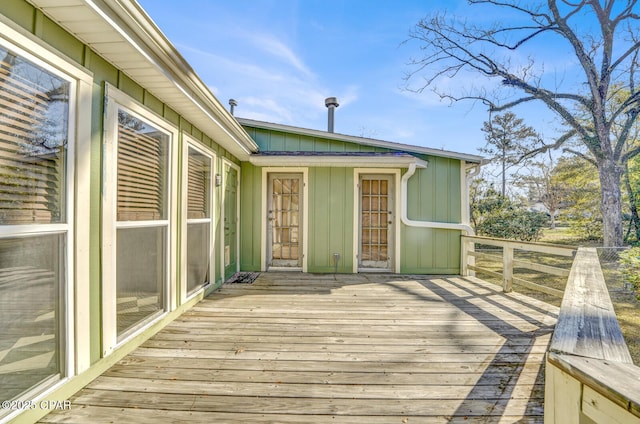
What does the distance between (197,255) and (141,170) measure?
1379 mm

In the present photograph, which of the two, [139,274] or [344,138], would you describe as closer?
[139,274]

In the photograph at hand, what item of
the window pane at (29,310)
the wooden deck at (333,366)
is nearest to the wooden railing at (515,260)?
the wooden deck at (333,366)

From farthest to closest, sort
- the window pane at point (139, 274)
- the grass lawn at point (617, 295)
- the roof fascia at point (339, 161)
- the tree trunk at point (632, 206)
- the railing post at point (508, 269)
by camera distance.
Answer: the tree trunk at point (632, 206)
the roof fascia at point (339, 161)
the railing post at point (508, 269)
the grass lawn at point (617, 295)
the window pane at point (139, 274)

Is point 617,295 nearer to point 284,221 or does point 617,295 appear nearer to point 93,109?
point 284,221

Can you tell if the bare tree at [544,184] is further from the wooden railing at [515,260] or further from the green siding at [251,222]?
the green siding at [251,222]

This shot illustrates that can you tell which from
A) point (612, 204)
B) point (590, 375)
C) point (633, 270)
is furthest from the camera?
point (612, 204)

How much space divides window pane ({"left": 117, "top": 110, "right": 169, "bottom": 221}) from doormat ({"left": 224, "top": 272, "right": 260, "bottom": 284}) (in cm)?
204

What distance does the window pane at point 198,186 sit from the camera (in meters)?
3.17

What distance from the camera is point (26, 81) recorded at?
1393 millimetres

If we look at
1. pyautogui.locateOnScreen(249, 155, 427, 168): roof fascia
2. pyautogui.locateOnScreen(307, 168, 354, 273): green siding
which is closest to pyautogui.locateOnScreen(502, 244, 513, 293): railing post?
pyautogui.locateOnScreen(249, 155, 427, 168): roof fascia

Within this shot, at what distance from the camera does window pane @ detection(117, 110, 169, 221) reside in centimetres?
210

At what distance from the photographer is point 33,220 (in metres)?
1.45

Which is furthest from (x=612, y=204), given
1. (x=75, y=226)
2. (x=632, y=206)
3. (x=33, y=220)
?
(x=33, y=220)

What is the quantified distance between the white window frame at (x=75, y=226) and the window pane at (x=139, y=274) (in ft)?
1.07
